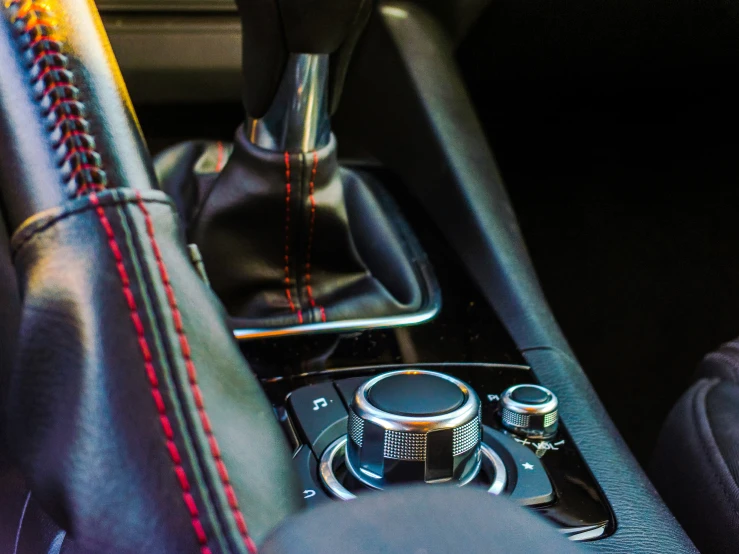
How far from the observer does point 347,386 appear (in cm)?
55

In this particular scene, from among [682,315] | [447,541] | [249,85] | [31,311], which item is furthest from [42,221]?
[682,315]

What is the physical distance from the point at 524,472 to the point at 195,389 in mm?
280

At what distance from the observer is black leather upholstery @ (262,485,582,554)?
0.21 meters

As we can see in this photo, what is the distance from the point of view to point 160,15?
0.96 m

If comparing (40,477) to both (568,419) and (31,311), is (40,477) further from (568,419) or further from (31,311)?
(568,419)

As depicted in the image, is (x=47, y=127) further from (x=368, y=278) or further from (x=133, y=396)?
(x=368, y=278)

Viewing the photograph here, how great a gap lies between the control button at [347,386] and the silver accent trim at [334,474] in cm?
5

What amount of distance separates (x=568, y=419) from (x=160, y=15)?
0.71 metres

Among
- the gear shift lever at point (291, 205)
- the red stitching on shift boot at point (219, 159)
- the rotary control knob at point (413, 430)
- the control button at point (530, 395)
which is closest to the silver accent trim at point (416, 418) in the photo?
the rotary control knob at point (413, 430)

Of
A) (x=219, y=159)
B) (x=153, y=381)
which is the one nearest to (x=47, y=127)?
(x=153, y=381)

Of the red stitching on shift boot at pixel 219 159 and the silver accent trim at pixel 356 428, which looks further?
the red stitching on shift boot at pixel 219 159

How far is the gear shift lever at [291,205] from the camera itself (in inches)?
20.5

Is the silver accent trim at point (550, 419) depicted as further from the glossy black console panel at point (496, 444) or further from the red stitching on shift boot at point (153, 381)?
the red stitching on shift boot at point (153, 381)

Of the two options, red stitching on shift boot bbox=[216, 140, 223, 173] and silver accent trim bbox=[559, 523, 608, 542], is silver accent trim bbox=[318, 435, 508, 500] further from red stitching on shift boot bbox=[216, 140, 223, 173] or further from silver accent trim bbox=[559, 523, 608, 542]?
red stitching on shift boot bbox=[216, 140, 223, 173]
